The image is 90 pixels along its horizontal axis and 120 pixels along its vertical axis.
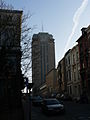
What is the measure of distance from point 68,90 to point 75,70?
947cm

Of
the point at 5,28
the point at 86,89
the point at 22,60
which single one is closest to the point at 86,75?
the point at 86,89

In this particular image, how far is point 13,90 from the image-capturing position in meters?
27.7

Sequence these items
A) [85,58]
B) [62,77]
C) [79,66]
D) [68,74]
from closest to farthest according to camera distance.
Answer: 1. [85,58]
2. [79,66]
3. [68,74]
4. [62,77]

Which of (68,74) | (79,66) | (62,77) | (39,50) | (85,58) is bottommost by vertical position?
(39,50)

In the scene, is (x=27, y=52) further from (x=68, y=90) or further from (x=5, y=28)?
(x=68, y=90)

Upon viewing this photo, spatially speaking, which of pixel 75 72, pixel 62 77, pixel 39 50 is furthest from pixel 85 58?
pixel 62 77

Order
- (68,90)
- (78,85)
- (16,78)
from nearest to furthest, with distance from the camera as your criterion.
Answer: (16,78) → (78,85) → (68,90)

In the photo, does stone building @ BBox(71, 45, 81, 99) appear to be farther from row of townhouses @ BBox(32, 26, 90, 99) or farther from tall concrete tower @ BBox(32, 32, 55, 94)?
tall concrete tower @ BBox(32, 32, 55, 94)

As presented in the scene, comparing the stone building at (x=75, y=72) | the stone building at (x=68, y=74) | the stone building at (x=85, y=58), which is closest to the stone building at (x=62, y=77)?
the stone building at (x=68, y=74)

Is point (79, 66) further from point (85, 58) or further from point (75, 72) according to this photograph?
point (85, 58)

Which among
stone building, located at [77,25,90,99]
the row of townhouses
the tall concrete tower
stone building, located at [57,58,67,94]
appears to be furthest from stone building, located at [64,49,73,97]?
stone building, located at [77,25,90,99]

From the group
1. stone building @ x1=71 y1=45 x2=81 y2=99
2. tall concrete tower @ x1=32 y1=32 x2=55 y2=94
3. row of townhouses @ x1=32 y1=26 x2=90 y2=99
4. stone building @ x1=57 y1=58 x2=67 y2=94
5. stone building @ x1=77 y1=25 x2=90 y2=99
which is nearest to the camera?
tall concrete tower @ x1=32 y1=32 x2=55 y2=94

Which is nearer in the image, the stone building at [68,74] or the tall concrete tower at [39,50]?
the tall concrete tower at [39,50]

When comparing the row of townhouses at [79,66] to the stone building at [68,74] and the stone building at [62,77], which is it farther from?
the stone building at [62,77]
